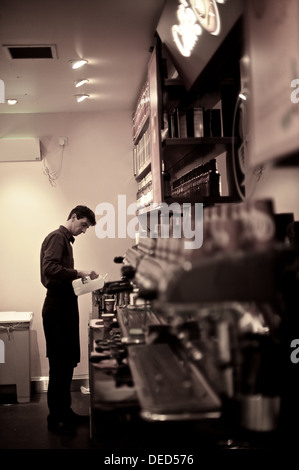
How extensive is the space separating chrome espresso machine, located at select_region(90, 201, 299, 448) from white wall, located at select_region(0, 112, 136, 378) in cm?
420

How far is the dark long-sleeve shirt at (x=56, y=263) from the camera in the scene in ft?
15.1

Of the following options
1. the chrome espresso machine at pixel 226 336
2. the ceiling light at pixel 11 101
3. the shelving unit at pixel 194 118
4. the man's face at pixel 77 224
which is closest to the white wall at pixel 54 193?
the ceiling light at pixel 11 101

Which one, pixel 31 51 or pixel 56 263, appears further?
pixel 56 263

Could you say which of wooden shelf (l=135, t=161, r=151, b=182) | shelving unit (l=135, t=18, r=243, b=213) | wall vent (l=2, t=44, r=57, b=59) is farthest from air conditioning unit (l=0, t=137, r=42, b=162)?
shelving unit (l=135, t=18, r=243, b=213)

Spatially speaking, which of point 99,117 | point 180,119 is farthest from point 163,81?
point 99,117

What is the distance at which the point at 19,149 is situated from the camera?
6246 millimetres

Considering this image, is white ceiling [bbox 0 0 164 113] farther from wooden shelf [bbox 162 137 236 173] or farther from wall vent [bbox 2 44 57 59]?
wooden shelf [bbox 162 137 236 173]

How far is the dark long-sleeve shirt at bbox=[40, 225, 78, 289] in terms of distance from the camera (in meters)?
4.62

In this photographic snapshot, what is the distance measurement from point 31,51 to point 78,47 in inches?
14.2

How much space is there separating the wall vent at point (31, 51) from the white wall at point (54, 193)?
1964mm

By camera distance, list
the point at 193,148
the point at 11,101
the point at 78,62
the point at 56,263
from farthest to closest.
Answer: the point at 11,101 < the point at 56,263 < the point at 78,62 < the point at 193,148

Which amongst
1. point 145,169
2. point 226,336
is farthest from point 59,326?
point 226,336

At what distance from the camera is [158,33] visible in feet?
12.5

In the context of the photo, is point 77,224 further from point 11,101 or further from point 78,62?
point 11,101
